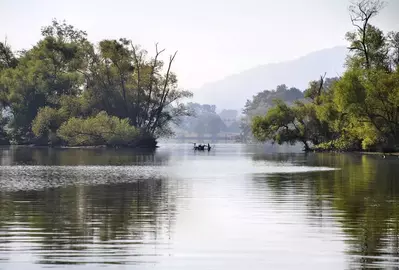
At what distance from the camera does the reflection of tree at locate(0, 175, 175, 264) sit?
14.5 meters

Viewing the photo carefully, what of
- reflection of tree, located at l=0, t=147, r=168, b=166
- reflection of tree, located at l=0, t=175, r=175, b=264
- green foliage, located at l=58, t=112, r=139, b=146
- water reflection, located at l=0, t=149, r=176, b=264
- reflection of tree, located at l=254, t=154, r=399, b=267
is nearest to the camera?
water reflection, located at l=0, t=149, r=176, b=264

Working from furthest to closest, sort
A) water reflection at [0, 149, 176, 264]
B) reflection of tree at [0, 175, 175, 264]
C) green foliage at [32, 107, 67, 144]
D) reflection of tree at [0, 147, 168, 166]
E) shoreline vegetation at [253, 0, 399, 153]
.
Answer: green foliage at [32, 107, 67, 144] → shoreline vegetation at [253, 0, 399, 153] → reflection of tree at [0, 147, 168, 166] → reflection of tree at [0, 175, 175, 264] → water reflection at [0, 149, 176, 264]

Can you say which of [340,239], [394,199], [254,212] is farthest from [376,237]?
[394,199]

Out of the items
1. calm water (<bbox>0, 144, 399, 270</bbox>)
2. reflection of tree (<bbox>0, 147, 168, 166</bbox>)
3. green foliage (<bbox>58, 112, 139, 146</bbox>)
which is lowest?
calm water (<bbox>0, 144, 399, 270</bbox>)

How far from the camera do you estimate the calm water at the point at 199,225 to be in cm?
1371

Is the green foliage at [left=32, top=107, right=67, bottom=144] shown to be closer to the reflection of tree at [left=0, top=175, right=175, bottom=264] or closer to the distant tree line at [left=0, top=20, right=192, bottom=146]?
the distant tree line at [left=0, top=20, right=192, bottom=146]

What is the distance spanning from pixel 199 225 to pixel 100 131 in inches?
2907

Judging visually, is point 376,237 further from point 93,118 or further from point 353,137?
point 93,118

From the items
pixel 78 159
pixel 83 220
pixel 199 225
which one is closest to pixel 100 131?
pixel 78 159

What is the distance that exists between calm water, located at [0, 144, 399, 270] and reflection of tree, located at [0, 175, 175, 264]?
0.03 metres

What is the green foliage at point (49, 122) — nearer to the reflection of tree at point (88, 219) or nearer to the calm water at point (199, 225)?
the calm water at point (199, 225)

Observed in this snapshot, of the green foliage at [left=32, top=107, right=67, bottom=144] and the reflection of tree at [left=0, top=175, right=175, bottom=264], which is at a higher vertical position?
the green foliage at [left=32, top=107, right=67, bottom=144]

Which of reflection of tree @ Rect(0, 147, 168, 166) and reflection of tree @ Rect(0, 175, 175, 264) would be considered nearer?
reflection of tree @ Rect(0, 175, 175, 264)

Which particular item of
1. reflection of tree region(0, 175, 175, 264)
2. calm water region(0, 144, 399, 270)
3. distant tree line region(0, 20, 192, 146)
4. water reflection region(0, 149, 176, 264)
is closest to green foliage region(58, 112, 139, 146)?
distant tree line region(0, 20, 192, 146)
